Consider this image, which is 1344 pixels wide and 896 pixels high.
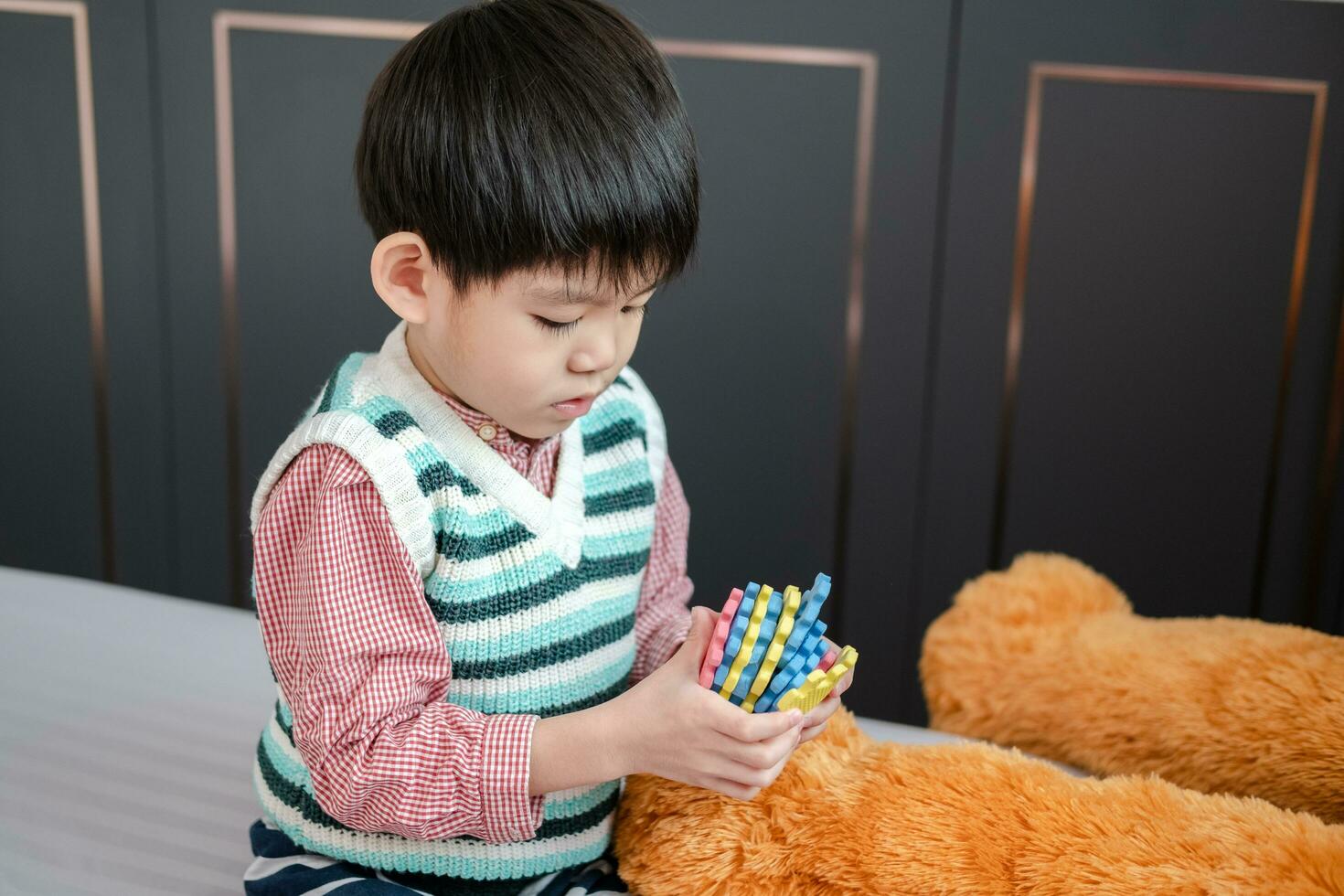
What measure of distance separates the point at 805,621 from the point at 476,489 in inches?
9.7

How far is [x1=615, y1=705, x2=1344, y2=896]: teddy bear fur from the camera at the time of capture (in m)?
0.70

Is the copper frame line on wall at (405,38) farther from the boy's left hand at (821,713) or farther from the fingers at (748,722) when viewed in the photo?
the fingers at (748,722)

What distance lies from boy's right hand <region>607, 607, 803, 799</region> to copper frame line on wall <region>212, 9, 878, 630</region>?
1132 millimetres

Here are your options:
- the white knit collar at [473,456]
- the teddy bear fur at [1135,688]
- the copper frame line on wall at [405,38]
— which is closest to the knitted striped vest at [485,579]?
the white knit collar at [473,456]

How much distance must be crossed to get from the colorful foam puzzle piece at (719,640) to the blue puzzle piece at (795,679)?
0.03 meters

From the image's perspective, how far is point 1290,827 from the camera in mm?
714

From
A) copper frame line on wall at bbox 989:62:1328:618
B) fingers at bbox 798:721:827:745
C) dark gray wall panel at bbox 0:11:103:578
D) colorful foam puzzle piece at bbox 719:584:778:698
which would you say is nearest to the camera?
colorful foam puzzle piece at bbox 719:584:778:698

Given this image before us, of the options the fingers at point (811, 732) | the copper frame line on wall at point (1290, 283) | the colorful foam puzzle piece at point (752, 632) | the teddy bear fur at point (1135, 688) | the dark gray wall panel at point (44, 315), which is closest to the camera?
the colorful foam puzzle piece at point (752, 632)

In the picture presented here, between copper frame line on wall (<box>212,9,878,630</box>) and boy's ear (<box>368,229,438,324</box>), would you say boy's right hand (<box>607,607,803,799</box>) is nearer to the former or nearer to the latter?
boy's ear (<box>368,229,438,324</box>)

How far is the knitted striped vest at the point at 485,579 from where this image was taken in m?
0.76

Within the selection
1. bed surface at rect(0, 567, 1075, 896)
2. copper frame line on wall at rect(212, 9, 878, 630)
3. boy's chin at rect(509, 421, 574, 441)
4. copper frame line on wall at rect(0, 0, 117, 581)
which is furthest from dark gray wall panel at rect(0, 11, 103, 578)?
boy's chin at rect(509, 421, 574, 441)

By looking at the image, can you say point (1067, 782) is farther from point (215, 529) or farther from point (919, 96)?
point (215, 529)

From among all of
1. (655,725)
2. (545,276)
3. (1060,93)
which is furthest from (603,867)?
(1060,93)

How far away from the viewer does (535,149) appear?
707 millimetres
